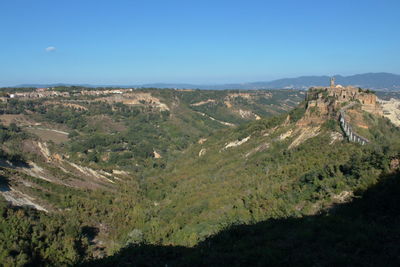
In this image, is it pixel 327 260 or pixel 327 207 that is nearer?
pixel 327 260

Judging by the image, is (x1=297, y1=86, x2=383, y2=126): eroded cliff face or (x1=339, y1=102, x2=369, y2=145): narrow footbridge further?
(x1=297, y1=86, x2=383, y2=126): eroded cliff face

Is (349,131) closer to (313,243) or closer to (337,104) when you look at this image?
(337,104)

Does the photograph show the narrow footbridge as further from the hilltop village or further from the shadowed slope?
the shadowed slope

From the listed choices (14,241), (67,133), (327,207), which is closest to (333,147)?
(327,207)

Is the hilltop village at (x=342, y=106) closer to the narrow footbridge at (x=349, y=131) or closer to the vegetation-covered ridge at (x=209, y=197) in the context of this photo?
the narrow footbridge at (x=349, y=131)

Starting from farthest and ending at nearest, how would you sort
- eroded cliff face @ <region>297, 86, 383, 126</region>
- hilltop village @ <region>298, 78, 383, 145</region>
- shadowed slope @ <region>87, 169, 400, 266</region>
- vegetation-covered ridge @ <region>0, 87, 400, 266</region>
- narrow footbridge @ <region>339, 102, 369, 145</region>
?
eroded cliff face @ <region>297, 86, 383, 126</region> → hilltop village @ <region>298, 78, 383, 145</region> → narrow footbridge @ <region>339, 102, 369, 145</region> → vegetation-covered ridge @ <region>0, 87, 400, 266</region> → shadowed slope @ <region>87, 169, 400, 266</region>

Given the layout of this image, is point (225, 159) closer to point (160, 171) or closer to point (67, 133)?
point (160, 171)

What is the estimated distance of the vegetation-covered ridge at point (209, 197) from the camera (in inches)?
475

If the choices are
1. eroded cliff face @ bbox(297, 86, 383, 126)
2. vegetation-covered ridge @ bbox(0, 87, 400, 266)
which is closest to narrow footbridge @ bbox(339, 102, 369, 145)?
vegetation-covered ridge @ bbox(0, 87, 400, 266)

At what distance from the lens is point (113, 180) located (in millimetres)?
50844

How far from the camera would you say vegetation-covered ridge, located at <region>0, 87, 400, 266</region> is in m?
12.1

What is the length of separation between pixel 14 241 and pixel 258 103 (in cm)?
13928

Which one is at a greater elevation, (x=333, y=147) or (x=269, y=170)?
(x=333, y=147)

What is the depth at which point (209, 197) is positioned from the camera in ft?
96.9
